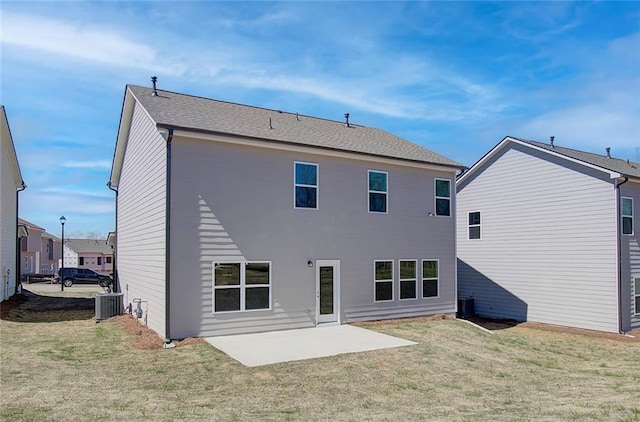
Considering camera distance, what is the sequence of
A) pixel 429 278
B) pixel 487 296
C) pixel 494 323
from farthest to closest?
1. pixel 487 296
2. pixel 494 323
3. pixel 429 278

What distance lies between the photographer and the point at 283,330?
41.3 ft

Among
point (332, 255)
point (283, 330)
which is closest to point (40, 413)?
point (283, 330)

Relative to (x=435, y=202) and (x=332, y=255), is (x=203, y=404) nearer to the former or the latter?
(x=332, y=255)

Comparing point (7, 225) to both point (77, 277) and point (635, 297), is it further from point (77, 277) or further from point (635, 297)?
point (635, 297)

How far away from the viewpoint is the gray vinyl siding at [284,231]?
37.6 ft

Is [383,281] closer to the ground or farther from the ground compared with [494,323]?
farther from the ground

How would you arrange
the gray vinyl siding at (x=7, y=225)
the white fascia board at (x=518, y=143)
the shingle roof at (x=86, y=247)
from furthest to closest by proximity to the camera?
the shingle roof at (x=86, y=247), the gray vinyl siding at (x=7, y=225), the white fascia board at (x=518, y=143)

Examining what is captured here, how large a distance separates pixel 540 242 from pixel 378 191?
24.6 ft

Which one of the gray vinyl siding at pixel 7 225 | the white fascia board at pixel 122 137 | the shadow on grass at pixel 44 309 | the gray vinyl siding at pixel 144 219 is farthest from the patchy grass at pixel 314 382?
the gray vinyl siding at pixel 7 225

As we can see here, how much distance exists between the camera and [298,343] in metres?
11.1

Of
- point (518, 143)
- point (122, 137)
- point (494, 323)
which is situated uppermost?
point (518, 143)

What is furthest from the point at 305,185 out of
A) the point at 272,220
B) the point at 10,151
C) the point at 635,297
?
the point at 10,151

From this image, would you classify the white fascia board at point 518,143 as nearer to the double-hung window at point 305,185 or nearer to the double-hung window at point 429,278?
the double-hung window at point 429,278

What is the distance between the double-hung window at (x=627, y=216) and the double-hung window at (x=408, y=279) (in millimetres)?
7552
